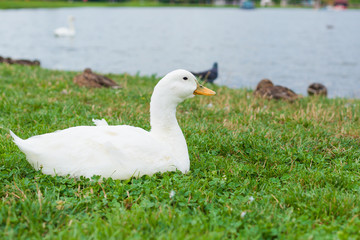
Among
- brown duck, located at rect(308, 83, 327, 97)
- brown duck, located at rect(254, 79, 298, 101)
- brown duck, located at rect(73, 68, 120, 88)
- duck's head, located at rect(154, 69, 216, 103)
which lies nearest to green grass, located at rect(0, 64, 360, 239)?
duck's head, located at rect(154, 69, 216, 103)

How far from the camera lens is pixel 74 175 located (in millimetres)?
3729

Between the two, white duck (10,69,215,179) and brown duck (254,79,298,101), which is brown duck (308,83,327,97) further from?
white duck (10,69,215,179)

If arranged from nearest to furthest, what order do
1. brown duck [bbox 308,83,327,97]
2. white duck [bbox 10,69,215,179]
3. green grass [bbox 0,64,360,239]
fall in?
green grass [bbox 0,64,360,239]
white duck [bbox 10,69,215,179]
brown duck [bbox 308,83,327,97]

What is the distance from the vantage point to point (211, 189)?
378 cm

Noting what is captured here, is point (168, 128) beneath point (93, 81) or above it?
above

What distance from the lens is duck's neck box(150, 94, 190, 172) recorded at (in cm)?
404

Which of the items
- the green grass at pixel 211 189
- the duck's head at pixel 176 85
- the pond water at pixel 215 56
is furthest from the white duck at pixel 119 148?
the pond water at pixel 215 56

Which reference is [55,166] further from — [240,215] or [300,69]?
[300,69]

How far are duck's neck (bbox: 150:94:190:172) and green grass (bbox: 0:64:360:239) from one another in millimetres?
216

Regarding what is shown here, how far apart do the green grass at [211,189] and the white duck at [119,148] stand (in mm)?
119

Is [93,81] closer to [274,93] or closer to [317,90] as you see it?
[274,93]

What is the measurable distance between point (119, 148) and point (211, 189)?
1.06 metres

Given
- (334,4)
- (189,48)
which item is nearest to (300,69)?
(189,48)

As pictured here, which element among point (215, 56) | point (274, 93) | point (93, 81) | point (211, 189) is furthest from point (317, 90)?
point (215, 56)
